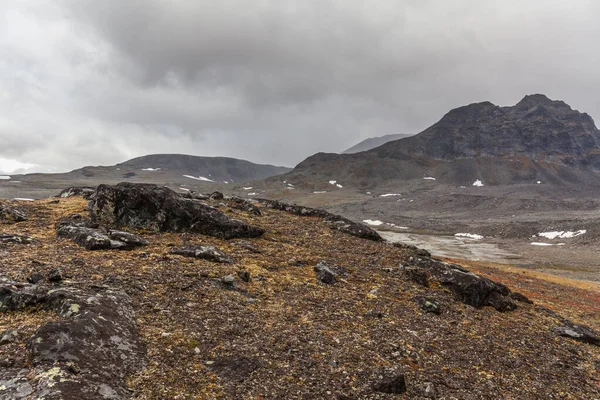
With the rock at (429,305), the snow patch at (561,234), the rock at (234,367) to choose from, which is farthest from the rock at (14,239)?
the snow patch at (561,234)

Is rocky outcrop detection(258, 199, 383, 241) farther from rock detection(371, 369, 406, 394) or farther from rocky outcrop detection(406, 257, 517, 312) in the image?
rock detection(371, 369, 406, 394)

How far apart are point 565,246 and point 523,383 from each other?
3382 inches

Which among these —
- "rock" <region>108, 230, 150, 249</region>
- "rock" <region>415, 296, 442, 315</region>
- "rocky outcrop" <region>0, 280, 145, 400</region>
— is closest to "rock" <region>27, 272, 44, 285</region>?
"rocky outcrop" <region>0, 280, 145, 400</region>

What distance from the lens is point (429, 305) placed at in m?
13.7

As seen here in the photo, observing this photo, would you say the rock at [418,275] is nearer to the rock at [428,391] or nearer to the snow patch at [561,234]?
the rock at [428,391]

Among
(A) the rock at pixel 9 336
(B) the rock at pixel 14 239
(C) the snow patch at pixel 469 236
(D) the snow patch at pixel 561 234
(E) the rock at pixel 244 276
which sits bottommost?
(C) the snow patch at pixel 469 236

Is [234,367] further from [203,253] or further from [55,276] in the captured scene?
[203,253]

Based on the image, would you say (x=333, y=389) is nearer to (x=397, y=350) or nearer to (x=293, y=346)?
(x=293, y=346)

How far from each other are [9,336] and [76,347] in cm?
151

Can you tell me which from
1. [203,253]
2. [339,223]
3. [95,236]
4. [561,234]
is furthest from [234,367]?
[561,234]

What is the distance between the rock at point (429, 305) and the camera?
13.5m

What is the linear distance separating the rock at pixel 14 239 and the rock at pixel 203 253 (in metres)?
5.44

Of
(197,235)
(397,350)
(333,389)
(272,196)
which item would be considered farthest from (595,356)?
(272,196)

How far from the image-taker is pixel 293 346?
30.6 ft
